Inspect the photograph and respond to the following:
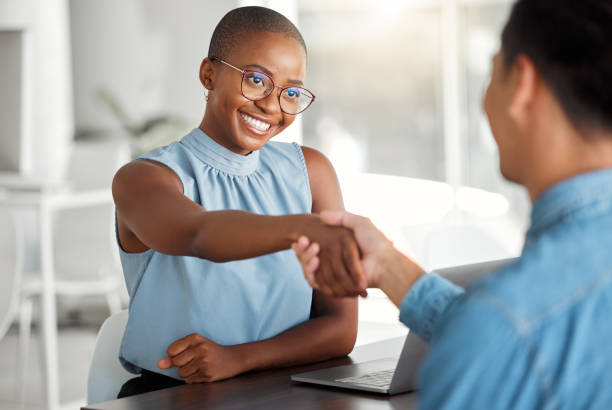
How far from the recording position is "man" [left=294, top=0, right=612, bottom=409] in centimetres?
75

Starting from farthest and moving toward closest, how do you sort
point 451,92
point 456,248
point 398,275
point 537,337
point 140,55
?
point 140,55
point 451,92
point 456,248
point 398,275
point 537,337

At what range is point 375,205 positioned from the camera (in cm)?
663

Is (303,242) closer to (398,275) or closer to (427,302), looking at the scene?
(398,275)

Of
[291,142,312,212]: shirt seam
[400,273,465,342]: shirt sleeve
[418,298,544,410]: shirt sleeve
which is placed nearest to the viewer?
[418,298,544,410]: shirt sleeve

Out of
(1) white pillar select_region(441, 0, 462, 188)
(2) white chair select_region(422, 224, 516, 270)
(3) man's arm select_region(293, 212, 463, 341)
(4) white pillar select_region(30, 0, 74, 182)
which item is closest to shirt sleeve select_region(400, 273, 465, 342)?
(3) man's arm select_region(293, 212, 463, 341)

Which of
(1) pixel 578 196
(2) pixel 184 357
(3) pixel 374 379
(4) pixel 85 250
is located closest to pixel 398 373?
(3) pixel 374 379

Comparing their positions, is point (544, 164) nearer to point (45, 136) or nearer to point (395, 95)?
point (395, 95)

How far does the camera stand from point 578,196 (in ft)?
2.73

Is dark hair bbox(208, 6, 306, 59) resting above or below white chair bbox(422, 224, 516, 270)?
above

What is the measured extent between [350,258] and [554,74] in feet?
1.73

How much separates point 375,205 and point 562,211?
580 centimetres

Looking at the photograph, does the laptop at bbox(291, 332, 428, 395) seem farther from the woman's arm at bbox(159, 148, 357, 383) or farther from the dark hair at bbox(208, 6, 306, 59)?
the dark hair at bbox(208, 6, 306, 59)

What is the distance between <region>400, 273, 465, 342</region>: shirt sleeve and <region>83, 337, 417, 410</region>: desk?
0.89 ft

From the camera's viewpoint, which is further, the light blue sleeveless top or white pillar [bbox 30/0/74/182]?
A: white pillar [bbox 30/0/74/182]
